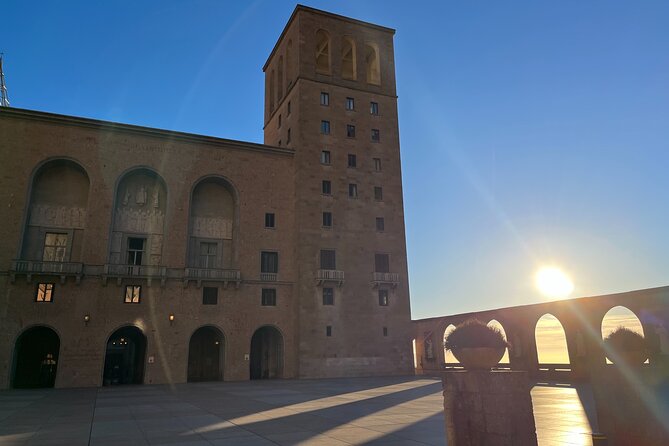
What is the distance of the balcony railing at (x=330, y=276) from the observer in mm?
41691

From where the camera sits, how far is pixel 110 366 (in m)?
42.6

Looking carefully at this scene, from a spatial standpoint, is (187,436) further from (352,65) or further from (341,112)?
(352,65)

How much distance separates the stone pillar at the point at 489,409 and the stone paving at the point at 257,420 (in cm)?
289

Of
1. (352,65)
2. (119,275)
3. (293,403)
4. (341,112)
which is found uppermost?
(352,65)

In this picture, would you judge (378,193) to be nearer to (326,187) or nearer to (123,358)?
(326,187)

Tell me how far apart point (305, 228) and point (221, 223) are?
7807 mm

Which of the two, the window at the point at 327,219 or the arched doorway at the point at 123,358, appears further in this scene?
the window at the point at 327,219

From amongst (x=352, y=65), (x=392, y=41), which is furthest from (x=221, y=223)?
(x=392, y=41)

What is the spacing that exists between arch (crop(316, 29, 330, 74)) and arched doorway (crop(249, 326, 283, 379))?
2757 centimetres

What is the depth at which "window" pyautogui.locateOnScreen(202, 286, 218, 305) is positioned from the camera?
3900 centimetres

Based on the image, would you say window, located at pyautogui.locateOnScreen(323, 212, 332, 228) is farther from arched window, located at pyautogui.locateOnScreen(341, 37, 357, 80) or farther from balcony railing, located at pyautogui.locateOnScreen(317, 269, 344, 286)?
arched window, located at pyautogui.locateOnScreen(341, 37, 357, 80)

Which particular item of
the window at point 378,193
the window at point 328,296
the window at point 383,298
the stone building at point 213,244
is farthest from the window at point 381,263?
the window at point 378,193

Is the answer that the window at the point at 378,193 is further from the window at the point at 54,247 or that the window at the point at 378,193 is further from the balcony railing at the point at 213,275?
the window at the point at 54,247

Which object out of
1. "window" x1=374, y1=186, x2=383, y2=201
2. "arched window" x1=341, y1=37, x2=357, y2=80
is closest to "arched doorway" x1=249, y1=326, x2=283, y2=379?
"window" x1=374, y1=186, x2=383, y2=201
